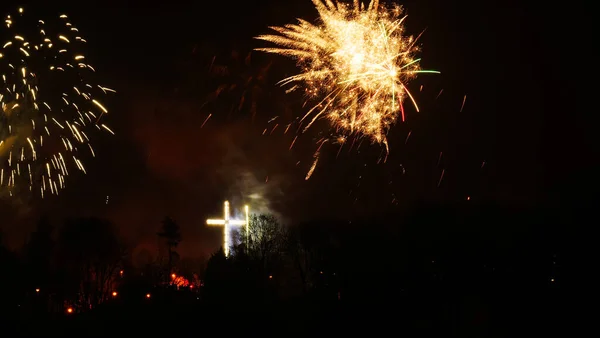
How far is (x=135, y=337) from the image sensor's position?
2017 centimetres

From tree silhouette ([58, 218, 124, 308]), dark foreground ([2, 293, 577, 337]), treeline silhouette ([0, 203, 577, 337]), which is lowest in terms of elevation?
dark foreground ([2, 293, 577, 337])

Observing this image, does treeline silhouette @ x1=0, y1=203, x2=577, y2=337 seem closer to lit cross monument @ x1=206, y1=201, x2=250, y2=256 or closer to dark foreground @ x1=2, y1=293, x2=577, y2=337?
dark foreground @ x1=2, y1=293, x2=577, y2=337

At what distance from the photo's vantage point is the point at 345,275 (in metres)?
32.8

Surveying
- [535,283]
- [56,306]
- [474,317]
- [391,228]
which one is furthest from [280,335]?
[56,306]

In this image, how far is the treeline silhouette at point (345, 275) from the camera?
2272cm

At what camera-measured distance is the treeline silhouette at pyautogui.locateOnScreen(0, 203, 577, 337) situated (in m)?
22.7

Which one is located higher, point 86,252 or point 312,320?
point 86,252

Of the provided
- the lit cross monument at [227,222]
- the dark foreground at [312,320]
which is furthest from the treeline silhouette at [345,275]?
the lit cross monument at [227,222]

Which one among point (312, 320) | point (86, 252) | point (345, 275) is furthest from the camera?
point (86, 252)

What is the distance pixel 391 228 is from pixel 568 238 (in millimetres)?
12944

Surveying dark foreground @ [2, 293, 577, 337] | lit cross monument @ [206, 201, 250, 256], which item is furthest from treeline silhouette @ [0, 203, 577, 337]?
lit cross monument @ [206, 201, 250, 256]

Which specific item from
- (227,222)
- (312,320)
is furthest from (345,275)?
(227,222)

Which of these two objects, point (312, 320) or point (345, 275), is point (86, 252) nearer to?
point (345, 275)

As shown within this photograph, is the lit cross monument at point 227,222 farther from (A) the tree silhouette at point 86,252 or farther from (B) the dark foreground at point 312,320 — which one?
(B) the dark foreground at point 312,320
